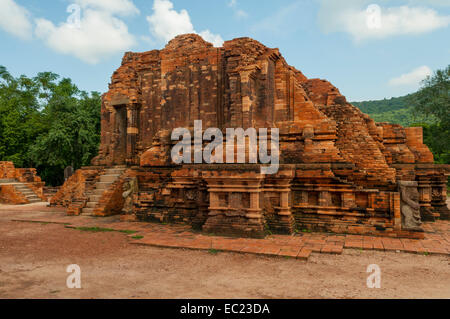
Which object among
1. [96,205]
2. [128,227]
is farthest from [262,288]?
[96,205]

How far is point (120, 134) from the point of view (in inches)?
522

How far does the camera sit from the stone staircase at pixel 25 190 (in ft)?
54.2

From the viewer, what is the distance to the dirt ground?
356 cm

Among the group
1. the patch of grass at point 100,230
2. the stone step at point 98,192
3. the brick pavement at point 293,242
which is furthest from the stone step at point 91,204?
the brick pavement at point 293,242

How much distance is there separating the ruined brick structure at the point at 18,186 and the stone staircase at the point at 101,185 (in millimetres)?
6984

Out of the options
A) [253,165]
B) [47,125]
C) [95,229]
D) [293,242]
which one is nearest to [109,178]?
[95,229]

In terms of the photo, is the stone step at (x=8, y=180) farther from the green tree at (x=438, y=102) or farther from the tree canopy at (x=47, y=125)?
the green tree at (x=438, y=102)

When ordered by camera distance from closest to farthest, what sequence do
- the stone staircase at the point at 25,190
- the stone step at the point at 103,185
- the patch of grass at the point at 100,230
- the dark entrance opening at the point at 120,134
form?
the patch of grass at the point at 100,230
the stone step at the point at 103,185
the dark entrance opening at the point at 120,134
the stone staircase at the point at 25,190

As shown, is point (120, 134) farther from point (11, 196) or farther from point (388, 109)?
point (388, 109)

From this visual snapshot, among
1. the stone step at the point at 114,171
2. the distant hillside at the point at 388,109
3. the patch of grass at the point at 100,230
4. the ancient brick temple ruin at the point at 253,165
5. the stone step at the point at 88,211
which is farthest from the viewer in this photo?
the distant hillside at the point at 388,109

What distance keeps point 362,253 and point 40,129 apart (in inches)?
1033

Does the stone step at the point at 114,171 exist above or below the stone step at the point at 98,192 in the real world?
above

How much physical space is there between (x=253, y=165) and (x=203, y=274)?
290cm
